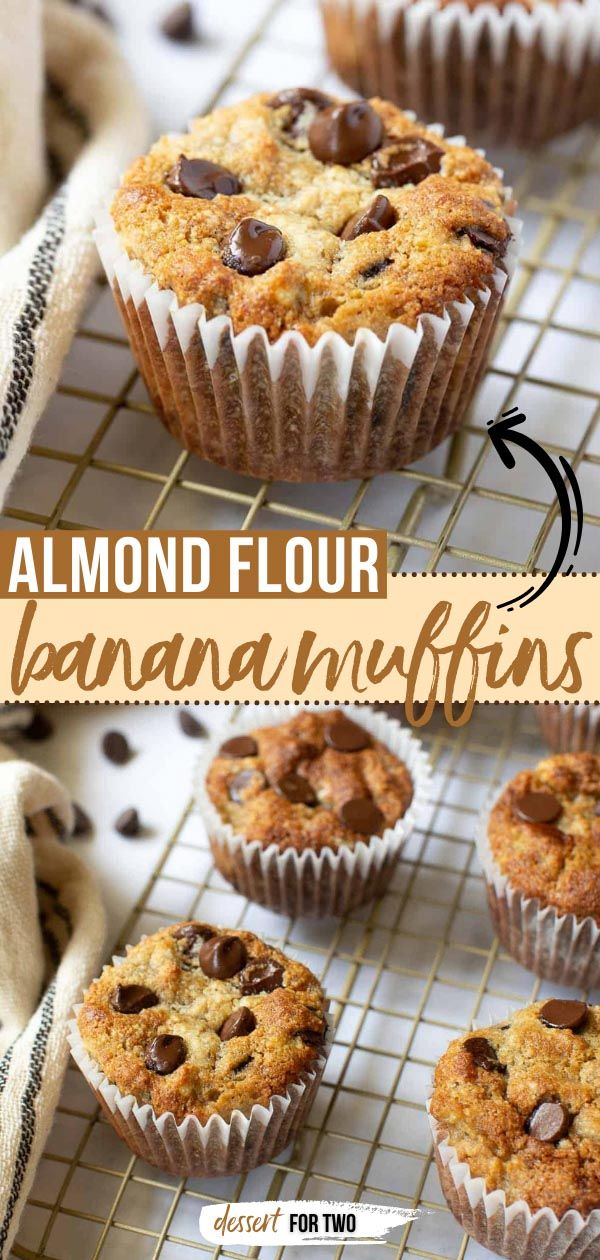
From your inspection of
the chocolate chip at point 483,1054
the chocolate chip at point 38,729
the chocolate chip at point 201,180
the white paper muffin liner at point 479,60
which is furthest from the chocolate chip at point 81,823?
the white paper muffin liner at point 479,60

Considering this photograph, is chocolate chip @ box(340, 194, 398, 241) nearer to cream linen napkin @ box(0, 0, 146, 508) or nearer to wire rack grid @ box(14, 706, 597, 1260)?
cream linen napkin @ box(0, 0, 146, 508)

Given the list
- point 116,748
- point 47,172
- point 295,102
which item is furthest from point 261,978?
point 47,172

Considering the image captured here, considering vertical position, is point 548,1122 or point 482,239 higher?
point 482,239

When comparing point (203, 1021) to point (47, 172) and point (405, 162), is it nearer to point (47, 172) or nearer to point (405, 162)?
point (405, 162)

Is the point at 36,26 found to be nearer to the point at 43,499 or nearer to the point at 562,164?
the point at 43,499

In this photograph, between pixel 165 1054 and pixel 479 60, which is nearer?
pixel 165 1054

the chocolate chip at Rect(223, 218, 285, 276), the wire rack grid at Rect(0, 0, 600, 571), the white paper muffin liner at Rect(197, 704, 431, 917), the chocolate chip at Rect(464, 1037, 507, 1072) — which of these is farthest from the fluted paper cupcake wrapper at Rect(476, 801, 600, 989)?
the chocolate chip at Rect(223, 218, 285, 276)

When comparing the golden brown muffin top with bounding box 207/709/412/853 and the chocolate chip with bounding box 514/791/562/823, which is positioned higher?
the chocolate chip with bounding box 514/791/562/823
